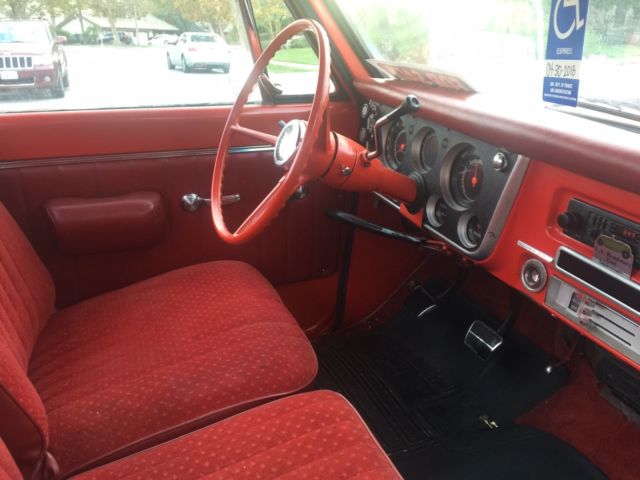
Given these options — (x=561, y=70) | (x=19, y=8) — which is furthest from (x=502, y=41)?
(x=19, y=8)

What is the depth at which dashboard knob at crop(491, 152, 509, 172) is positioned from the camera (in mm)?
1128

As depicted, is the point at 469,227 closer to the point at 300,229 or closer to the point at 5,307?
the point at 300,229

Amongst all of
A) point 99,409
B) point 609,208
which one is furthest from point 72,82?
point 609,208

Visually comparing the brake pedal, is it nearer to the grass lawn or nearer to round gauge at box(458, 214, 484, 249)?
round gauge at box(458, 214, 484, 249)

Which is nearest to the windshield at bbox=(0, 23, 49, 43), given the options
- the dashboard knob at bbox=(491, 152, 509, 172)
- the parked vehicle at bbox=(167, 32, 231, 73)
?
the parked vehicle at bbox=(167, 32, 231, 73)

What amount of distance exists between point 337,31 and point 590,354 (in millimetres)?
1227

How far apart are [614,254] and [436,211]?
547mm

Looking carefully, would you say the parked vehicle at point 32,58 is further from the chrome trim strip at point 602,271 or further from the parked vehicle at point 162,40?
the chrome trim strip at point 602,271

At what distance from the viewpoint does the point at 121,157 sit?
62.1 inches

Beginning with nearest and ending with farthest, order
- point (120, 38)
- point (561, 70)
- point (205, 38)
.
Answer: point (561, 70) → point (120, 38) → point (205, 38)

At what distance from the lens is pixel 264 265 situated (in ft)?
6.18

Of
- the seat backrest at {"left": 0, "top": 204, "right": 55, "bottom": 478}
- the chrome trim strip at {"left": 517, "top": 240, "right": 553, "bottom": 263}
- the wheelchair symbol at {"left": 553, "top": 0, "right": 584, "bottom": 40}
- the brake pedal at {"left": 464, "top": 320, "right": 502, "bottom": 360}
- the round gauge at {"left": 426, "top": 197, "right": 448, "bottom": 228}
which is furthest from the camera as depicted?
the brake pedal at {"left": 464, "top": 320, "right": 502, "bottom": 360}

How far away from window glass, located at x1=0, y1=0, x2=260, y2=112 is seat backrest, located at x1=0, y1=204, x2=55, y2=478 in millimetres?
529

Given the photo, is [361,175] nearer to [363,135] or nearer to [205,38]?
[363,135]
